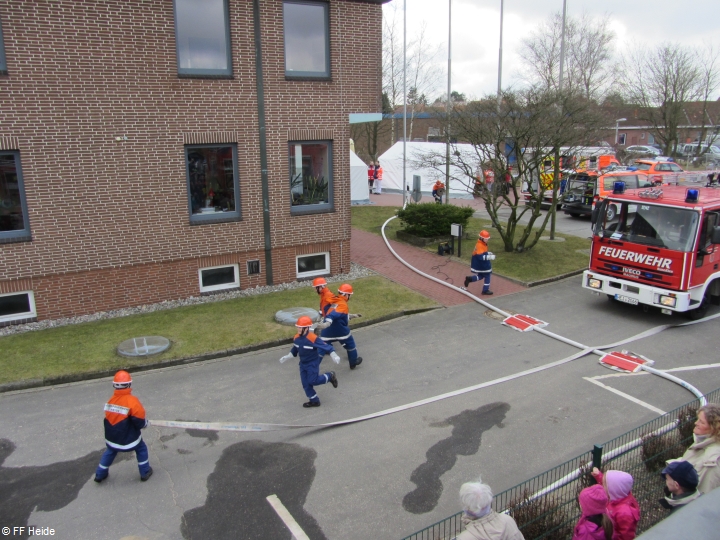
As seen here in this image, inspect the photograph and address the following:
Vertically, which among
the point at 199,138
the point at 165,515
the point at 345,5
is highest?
the point at 345,5

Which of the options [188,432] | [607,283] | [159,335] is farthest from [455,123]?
[188,432]

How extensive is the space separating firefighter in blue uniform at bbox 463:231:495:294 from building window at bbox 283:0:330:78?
5.35m

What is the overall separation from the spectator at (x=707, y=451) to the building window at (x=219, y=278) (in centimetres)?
1022

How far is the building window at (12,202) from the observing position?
10.7 m

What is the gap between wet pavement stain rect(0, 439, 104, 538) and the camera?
19.5ft

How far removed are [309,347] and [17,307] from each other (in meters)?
6.92

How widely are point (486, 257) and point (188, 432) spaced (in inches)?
307

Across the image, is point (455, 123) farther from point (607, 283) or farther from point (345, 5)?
point (607, 283)

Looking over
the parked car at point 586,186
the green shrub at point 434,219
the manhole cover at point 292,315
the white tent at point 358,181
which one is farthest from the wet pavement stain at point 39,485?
the parked car at point 586,186

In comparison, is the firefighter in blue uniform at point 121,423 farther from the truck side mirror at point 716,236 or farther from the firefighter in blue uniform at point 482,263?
the truck side mirror at point 716,236

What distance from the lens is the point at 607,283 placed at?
39.2ft

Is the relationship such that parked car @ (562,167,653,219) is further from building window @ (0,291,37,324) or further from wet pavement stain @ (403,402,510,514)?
building window @ (0,291,37,324)

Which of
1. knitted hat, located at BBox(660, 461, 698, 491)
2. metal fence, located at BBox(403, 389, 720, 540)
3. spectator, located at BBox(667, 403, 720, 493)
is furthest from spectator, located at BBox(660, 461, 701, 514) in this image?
metal fence, located at BBox(403, 389, 720, 540)

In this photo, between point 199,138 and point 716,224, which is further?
point 199,138
